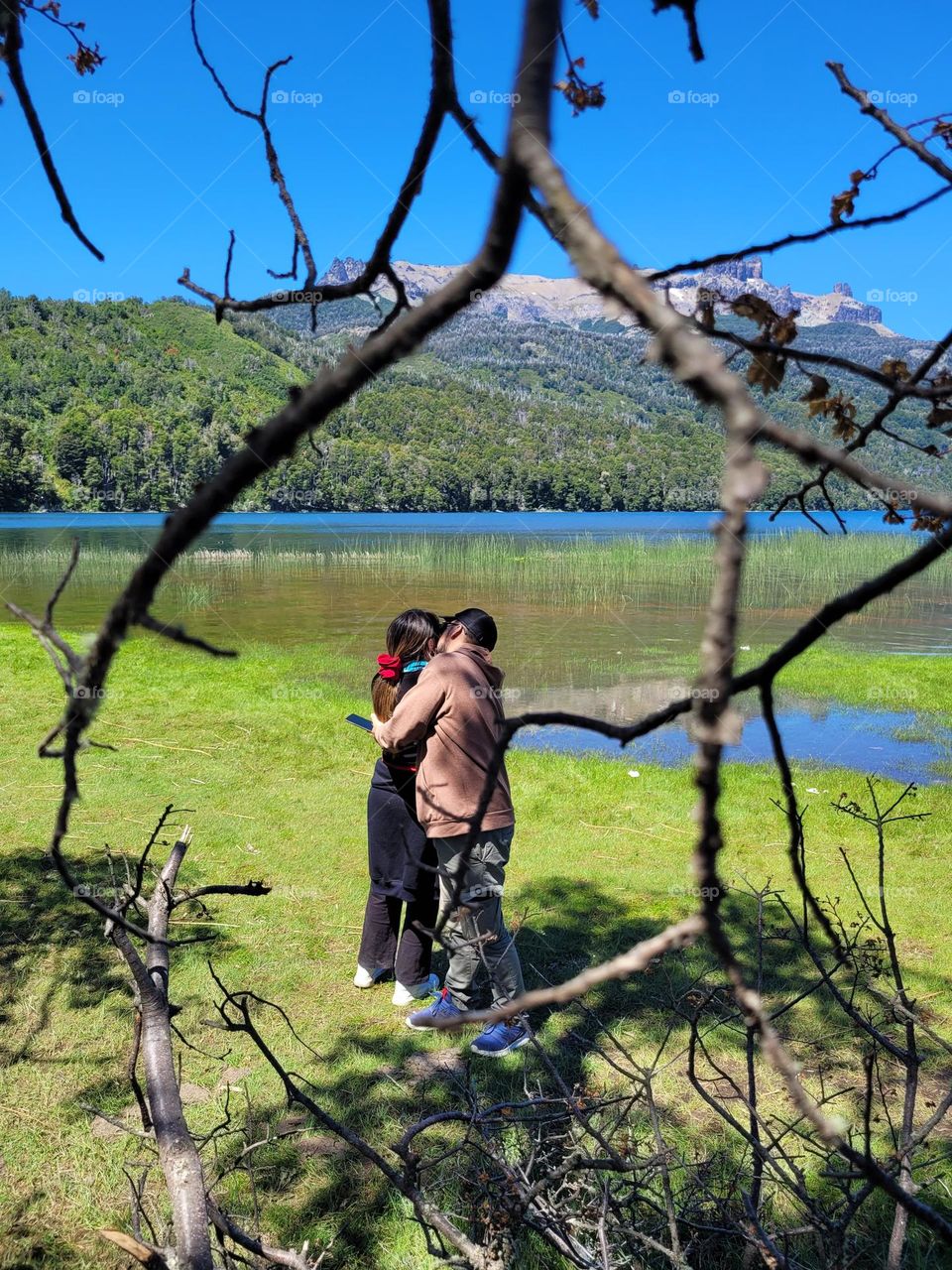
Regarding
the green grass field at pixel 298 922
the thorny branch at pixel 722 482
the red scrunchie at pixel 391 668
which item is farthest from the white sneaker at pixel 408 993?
the thorny branch at pixel 722 482

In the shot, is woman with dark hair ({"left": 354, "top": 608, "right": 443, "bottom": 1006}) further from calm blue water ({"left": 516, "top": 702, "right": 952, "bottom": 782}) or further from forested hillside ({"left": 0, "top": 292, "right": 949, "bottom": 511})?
forested hillside ({"left": 0, "top": 292, "right": 949, "bottom": 511})

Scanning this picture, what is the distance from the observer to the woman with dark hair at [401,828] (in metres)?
4.80

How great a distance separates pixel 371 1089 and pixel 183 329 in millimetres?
162523

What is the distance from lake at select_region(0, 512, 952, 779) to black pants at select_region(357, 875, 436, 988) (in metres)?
2.90

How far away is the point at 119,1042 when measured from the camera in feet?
14.5

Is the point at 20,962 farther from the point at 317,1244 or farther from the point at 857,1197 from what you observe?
the point at 857,1197

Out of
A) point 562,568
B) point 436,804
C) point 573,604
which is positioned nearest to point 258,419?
point 562,568

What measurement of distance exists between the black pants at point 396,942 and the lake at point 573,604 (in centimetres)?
290

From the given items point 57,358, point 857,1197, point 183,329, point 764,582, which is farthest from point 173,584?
point 183,329

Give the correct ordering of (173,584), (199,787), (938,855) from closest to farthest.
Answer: (938,855), (199,787), (173,584)

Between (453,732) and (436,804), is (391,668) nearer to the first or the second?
(453,732)

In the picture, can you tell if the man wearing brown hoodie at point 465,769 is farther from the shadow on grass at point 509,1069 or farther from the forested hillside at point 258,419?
the forested hillside at point 258,419

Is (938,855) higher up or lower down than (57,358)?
lower down

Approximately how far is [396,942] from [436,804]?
1.40 metres
